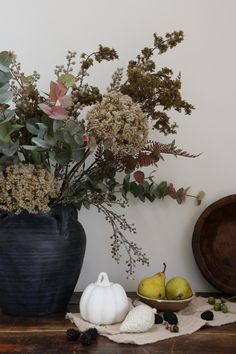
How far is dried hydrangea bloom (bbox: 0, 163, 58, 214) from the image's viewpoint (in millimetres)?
997

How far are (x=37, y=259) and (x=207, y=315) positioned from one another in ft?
1.19

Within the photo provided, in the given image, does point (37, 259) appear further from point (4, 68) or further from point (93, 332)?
point (4, 68)

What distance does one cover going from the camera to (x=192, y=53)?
54.6 inches

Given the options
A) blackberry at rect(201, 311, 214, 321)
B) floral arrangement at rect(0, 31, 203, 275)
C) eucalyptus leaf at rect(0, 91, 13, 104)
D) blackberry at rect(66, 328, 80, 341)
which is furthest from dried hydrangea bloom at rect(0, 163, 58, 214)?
blackberry at rect(201, 311, 214, 321)

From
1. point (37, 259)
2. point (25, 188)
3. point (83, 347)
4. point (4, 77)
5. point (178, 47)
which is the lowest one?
point (83, 347)

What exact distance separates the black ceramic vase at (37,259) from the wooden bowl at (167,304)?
18cm

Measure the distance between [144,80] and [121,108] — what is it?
13 cm

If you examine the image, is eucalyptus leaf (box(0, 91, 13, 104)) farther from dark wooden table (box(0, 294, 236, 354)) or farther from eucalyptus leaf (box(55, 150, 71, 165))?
dark wooden table (box(0, 294, 236, 354))

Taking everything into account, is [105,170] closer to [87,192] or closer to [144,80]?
[87,192]

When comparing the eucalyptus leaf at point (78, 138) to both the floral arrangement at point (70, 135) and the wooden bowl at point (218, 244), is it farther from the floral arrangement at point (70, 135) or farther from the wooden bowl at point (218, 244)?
the wooden bowl at point (218, 244)

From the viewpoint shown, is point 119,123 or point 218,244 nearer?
point 119,123

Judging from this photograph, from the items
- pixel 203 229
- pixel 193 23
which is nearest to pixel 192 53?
pixel 193 23

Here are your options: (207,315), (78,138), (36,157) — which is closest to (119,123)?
(78,138)

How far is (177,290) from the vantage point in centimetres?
112
